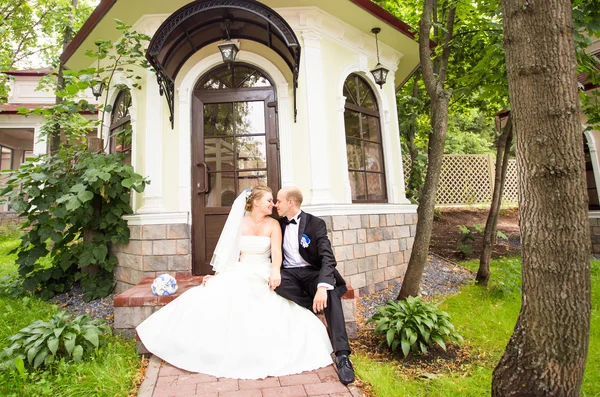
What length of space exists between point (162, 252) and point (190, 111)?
80.4 inches

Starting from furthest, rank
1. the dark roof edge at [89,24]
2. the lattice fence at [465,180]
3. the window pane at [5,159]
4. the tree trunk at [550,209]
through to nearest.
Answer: the window pane at [5,159], the lattice fence at [465,180], the dark roof edge at [89,24], the tree trunk at [550,209]

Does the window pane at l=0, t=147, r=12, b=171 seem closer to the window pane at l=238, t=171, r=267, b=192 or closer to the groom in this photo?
the window pane at l=238, t=171, r=267, b=192

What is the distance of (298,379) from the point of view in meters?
2.38

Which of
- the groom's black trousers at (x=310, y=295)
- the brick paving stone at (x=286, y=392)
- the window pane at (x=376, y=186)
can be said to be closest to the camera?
the brick paving stone at (x=286, y=392)

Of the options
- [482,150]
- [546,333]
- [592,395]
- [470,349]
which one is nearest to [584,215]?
[546,333]

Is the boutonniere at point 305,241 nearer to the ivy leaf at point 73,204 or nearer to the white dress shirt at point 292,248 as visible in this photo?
the white dress shirt at point 292,248

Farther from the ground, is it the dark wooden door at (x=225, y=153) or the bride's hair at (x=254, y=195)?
the dark wooden door at (x=225, y=153)

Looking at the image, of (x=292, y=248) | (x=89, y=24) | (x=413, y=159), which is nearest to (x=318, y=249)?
(x=292, y=248)

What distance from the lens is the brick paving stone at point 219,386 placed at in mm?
2234

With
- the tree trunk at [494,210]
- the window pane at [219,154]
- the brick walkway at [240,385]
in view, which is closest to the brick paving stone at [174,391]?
the brick walkway at [240,385]

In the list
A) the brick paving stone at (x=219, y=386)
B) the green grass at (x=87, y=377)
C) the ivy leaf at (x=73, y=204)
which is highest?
the ivy leaf at (x=73, y=204)

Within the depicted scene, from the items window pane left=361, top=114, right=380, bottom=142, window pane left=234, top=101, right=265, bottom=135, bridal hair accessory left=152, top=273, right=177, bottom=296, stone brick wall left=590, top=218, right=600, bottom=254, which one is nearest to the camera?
bridal hair accessory left=152, top=273, right=177, bottom=296

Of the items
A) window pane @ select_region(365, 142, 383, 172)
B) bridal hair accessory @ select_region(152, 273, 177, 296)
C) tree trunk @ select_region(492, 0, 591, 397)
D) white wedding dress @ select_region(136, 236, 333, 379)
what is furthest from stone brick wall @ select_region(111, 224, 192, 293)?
tree trunk @ select_region(492, 0, 591, 397)

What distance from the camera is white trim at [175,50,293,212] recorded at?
4.46 m
